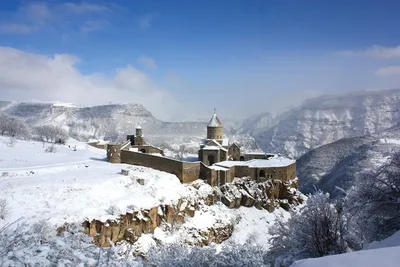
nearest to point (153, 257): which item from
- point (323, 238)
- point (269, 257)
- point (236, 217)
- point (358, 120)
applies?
point (269, 257)

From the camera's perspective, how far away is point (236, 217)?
1196 inches

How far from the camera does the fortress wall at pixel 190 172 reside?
30219 millimetres

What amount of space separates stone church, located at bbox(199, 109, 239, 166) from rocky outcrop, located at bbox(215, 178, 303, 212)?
3465mm

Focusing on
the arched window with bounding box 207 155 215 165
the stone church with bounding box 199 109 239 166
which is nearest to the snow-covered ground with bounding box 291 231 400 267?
the stone church with bounding box 199 109 239 166

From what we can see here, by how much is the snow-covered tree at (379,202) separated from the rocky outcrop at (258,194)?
849 inches

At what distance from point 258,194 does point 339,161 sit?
159 ft

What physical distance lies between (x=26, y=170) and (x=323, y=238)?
25.0m

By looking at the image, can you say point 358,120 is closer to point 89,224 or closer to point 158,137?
point 158,137

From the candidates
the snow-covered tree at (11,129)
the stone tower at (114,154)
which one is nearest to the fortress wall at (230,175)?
the stone tower at (114,154)

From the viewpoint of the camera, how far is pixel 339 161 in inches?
2933

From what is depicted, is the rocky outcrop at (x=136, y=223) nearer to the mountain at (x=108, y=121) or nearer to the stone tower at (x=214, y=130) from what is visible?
the stone tower at (x=214, y=130)

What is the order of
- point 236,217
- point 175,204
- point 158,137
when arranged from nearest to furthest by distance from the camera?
point 175,204 → point 236,217 → point 158,137

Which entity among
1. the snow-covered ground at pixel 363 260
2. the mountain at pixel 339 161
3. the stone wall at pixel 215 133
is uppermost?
the stone wall at pixel 215 133

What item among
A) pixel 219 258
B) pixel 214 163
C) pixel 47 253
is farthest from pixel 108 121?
pixel 47 253
